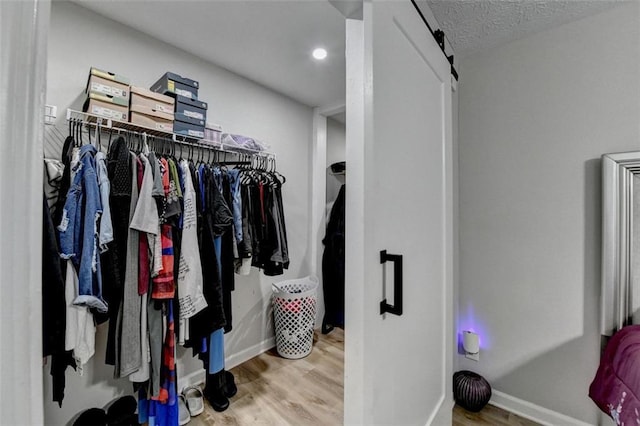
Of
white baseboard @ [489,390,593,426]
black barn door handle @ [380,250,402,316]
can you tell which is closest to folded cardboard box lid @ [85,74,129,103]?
black barn door handle @ [380,250,402,316]

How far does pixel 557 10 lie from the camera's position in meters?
1.33

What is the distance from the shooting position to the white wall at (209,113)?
1.31 metres

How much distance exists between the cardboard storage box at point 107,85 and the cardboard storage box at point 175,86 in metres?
0.20

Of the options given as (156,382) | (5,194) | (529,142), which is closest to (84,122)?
(156,382)

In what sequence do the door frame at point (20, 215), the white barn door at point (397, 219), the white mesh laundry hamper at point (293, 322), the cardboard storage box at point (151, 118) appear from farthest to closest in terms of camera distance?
the white mesh laundry hamper at point (293, 322) → the cardboard storage box at point (151, 118) → the white barn door at point (397, 219) → the door frame at point (20, 215)

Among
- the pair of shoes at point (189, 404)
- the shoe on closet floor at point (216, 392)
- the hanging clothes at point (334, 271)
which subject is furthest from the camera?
the hanging clothes at point (334, 271)

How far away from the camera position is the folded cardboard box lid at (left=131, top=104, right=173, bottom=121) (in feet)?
4.37

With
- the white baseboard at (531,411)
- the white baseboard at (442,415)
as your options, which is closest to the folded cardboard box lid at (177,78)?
the white baseboard at (442,415)

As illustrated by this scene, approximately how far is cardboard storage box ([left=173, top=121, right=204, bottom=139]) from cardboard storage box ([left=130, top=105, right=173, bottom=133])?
0.04 m

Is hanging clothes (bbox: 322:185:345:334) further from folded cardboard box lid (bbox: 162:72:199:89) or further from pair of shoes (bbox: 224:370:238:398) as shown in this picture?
folded cardboard box lid (bbox: 162:72:199:89)

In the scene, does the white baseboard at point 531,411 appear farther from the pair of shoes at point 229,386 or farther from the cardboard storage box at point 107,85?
the cardboard storage box at point 107,85

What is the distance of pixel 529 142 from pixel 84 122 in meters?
2.37

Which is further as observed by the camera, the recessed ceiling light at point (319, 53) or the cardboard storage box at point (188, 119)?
the recessed ceiling light at point (319, 53)

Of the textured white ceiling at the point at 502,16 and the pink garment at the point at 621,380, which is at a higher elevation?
the textured white ceiling at the point at 502,16
